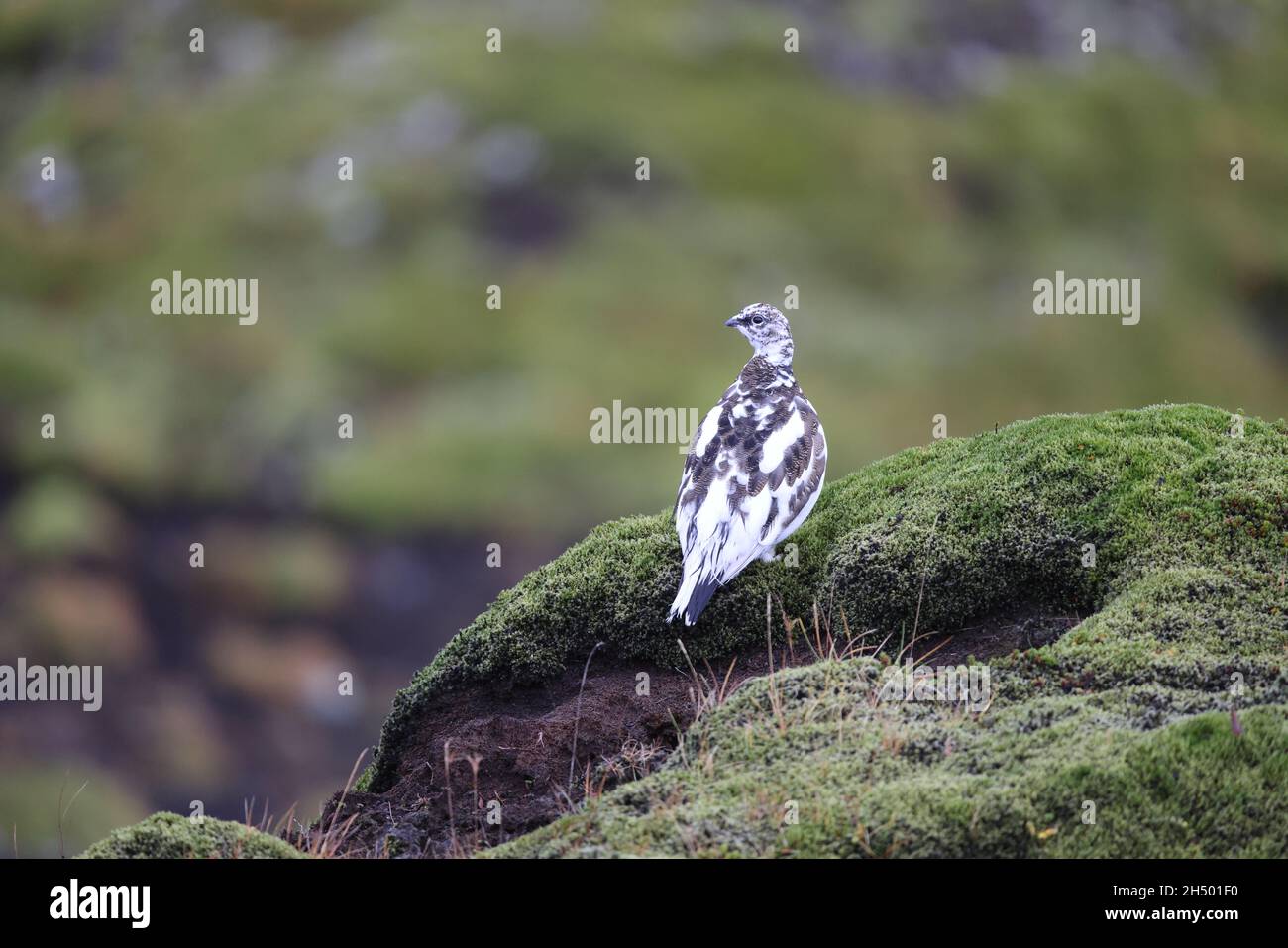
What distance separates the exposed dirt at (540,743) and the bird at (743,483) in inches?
23.8

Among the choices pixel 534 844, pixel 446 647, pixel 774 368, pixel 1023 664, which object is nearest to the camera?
pixel 534 844

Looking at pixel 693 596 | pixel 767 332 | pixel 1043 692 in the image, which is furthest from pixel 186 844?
pixel 767 332

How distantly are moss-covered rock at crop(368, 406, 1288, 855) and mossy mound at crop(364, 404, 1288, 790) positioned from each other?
0.02 metres

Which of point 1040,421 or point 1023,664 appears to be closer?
point 1023,664

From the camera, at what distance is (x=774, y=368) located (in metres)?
9.94

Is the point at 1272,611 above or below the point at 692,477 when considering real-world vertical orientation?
below

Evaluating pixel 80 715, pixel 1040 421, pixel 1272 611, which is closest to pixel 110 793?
pixel 80 715

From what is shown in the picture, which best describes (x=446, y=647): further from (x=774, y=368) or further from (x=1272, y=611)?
(x=1272, y=611)

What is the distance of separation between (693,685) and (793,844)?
2.41 meters

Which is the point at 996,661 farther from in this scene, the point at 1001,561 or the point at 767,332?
the point at 767,332

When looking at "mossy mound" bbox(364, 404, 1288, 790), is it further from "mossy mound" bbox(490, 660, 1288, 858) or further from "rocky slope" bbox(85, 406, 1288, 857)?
"mossy mound" bbox(490, 660, 1288, 858)

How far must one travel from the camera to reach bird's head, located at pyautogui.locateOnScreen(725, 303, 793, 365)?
33.0 feet

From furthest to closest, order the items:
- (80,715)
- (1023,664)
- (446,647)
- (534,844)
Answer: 1. (80,715)
2. (446,647)
3. (1023,664)
4. (534,844)
